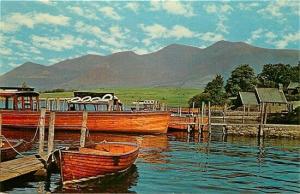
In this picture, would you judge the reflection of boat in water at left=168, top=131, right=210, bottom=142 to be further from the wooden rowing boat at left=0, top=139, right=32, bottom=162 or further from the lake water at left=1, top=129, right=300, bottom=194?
the wooden rowing boat at left=0, top=139, right=32, bottom=162

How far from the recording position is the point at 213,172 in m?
20.1

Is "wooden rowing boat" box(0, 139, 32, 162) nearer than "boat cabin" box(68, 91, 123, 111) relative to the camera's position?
Yes

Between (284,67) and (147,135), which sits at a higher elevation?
(284,67)

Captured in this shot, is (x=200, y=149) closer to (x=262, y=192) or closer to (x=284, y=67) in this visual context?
(x=262, y=192)

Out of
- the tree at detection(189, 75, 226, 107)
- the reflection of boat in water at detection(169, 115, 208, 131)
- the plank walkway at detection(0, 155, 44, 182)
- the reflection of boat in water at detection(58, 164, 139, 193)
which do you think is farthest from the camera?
the tree at detection(189, 75, 226, 107)

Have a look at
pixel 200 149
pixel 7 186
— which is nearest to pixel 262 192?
pixel 7 186

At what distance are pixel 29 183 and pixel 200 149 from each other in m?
14.3

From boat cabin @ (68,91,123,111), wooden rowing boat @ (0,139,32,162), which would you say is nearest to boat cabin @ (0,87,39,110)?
boat cabin @ (68,91,123,111)

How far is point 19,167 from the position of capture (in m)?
16.3

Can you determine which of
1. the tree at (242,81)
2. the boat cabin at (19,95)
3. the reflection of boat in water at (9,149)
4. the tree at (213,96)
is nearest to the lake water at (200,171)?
the reflection of boat in water at (9,149)

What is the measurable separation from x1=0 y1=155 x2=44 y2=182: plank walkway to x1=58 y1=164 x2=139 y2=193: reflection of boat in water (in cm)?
151

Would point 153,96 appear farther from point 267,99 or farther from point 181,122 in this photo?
point 181,122

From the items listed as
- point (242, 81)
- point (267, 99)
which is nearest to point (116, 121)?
point (267, 99)

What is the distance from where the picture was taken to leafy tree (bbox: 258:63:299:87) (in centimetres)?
10362
